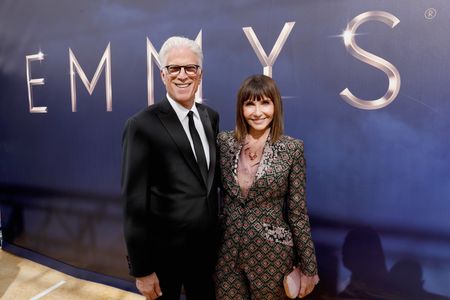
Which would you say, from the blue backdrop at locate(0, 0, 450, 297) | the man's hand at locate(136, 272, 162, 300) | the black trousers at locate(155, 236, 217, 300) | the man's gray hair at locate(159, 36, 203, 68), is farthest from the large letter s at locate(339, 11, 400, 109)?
the man's hand at locate(136, 272, 162, 300)

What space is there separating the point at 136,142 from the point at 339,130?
1.34 metres

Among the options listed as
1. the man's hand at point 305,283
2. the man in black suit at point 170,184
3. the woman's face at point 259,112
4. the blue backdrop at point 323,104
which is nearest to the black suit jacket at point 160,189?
the man in black suit at point 170,184

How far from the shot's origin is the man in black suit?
1.47 m

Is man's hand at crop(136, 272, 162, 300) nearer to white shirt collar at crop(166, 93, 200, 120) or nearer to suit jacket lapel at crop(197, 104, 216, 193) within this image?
suit jacket lapel at crop(197, 104, 216, 193)

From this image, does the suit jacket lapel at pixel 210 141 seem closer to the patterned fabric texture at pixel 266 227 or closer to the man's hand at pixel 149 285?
the patterned fabric texture at pixel 266 227

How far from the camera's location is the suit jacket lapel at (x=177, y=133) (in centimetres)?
150

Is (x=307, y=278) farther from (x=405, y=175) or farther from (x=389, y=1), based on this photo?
(x=389, y=1)

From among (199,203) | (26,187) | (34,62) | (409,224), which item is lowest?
(26,187)

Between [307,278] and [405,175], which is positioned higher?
[405,175]

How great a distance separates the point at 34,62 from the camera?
3449 millimetres

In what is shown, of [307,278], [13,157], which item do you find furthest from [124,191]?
[13,157]

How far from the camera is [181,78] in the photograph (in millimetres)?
1518

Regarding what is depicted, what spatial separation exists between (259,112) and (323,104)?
0.91m

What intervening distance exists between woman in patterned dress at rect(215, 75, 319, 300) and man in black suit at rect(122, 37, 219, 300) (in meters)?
0.13
